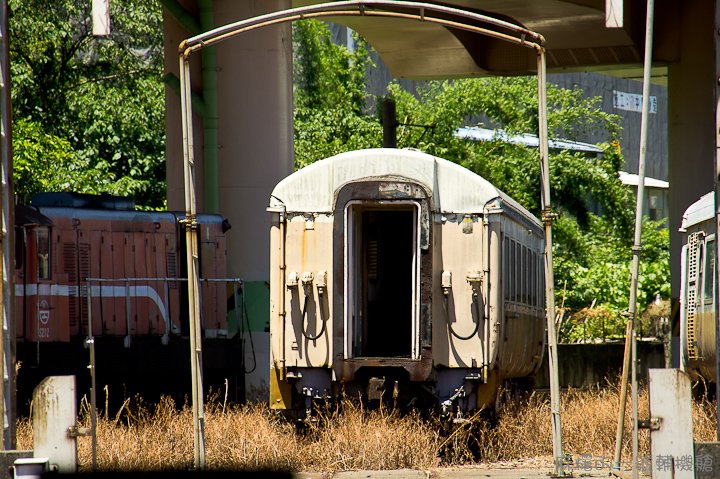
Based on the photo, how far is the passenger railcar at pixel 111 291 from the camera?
17344 millimetres

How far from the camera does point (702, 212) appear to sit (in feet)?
49.6

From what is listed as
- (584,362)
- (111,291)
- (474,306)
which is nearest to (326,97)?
(584,362)

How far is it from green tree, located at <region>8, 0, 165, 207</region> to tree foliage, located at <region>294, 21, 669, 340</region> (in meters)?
4.78

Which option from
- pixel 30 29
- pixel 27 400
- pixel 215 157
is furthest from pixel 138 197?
pixel 27 400

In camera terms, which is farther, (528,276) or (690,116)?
(690,116)

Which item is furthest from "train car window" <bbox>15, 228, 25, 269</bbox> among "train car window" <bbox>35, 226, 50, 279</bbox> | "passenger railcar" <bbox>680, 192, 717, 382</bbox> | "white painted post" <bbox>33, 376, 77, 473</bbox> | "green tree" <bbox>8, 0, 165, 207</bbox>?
"green tree" <bbox>8, 0, 165, 207</bbox>

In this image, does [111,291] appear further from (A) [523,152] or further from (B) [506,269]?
(A) [523,152]

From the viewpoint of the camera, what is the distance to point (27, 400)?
16.3 m

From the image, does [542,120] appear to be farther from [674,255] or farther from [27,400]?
[674,255]

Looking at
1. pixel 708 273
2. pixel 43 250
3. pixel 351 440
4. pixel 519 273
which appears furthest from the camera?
pixel 43 250

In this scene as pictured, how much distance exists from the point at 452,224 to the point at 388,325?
7.63ft

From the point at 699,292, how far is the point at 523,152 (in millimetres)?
22782

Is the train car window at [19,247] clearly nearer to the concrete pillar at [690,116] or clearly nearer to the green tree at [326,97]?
the concrete pillar at [690,116]

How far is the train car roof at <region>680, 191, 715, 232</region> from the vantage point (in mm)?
14533
